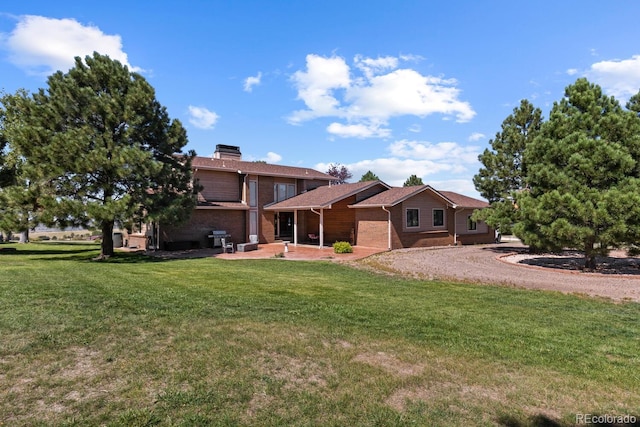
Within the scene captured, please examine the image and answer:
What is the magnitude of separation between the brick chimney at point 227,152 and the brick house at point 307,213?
3.78 m

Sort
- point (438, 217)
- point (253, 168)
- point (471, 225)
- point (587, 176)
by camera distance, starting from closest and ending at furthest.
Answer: point (587, 176) → point (438, 217) → point (471, 225) → point (253, 168)

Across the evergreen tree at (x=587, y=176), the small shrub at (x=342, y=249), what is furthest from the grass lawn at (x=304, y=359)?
the small shrub at (x=342, y=249)

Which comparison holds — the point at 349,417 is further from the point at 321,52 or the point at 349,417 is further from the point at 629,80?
the point at 629,80

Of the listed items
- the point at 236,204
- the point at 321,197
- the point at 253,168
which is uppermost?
the point at 253,168

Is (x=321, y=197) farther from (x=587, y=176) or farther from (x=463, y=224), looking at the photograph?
(x=587, y=176)

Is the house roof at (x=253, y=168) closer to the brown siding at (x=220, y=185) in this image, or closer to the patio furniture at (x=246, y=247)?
the brown siding at (x=220, y=185)

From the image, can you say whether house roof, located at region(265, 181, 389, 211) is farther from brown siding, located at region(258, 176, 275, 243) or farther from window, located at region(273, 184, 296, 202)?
window, located at region(273, 184, 296, 202)

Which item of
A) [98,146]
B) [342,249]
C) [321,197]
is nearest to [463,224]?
[321,197]

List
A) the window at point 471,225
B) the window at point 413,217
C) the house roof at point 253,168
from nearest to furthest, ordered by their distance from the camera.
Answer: the window at point 413,217, the house roof at point 253,168, the window at point 471,225

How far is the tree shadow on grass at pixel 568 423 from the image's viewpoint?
3.30 meters

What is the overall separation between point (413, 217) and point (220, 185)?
13443mm

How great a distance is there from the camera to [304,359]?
4.59 m

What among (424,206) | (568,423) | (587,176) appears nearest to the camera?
(568,423)

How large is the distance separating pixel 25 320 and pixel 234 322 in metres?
3.23
